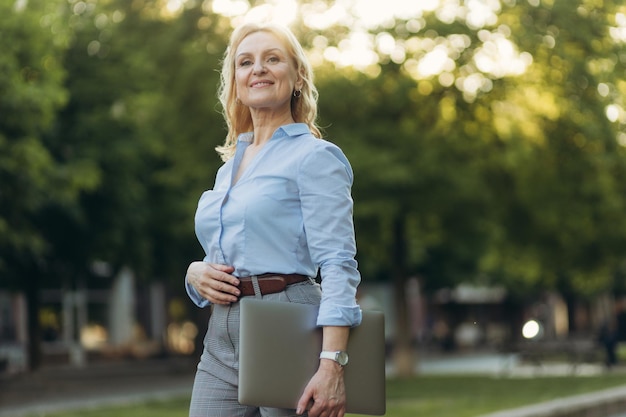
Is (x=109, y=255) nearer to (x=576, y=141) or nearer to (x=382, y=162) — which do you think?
(x=382, y=162)

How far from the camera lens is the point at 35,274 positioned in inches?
1191

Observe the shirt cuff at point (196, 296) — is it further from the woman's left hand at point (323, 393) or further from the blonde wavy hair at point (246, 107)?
the woman's left hand at point (323, 393)

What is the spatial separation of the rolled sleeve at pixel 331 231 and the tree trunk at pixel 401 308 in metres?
23.0

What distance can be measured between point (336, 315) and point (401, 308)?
2495cm

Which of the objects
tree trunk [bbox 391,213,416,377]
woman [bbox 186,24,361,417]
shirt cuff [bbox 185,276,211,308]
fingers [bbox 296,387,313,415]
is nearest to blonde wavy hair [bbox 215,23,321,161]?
woman [bbox 186,24,361,417]

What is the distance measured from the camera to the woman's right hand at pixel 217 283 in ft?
11.5

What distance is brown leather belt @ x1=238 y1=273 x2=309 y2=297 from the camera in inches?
137

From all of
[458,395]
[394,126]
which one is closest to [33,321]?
[394,126]

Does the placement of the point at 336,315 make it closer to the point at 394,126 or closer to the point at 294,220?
the point at 294,220

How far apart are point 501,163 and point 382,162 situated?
349 centimetres

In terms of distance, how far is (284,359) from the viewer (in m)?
3.36

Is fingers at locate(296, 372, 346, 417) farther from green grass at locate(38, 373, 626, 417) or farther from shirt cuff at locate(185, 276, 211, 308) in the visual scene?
green grass at locate(38, 373, 626, 417)

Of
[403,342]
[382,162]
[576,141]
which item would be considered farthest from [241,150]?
[403,342]

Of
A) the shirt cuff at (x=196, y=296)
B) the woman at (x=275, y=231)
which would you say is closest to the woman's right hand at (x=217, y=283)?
the woman at (x=275, y=231)
